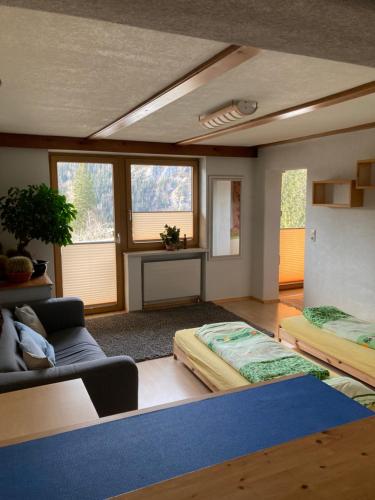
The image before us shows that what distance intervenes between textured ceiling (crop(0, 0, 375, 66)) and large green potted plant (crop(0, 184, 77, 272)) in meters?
3.32

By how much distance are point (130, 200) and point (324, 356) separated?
316cm

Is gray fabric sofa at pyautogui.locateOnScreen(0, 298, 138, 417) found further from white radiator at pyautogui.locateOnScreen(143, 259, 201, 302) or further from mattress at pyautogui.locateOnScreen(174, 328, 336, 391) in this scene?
white radiator at pyautogui.locateOnScreen(143, 259, 201, 302)

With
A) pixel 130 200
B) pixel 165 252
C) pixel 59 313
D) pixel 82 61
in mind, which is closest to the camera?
pixel 82 61

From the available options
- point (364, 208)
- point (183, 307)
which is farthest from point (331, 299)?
point (183, 307)

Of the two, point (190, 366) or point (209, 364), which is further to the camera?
point (190, 366)

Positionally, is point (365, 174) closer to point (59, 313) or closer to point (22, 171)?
point (59, 313)

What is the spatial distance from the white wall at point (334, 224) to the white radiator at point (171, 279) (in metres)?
1.24

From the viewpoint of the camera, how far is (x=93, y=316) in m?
5.35

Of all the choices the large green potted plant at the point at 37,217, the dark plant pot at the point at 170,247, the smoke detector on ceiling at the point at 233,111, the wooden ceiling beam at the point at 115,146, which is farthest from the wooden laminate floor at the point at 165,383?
the wooden ceiling beam at the point at 115,146

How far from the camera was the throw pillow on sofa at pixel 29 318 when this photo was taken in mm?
3289

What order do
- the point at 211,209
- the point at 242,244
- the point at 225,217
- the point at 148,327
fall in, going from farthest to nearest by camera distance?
the point at 242,244, the point at 225,217, the point at 211,209, the point at 148,327

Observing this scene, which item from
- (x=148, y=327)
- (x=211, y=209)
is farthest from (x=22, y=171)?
(x=211, y=209)

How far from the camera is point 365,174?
4133 millimetres

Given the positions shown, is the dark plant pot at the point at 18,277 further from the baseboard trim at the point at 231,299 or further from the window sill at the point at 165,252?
the baseboard trim at the point at 231,299
